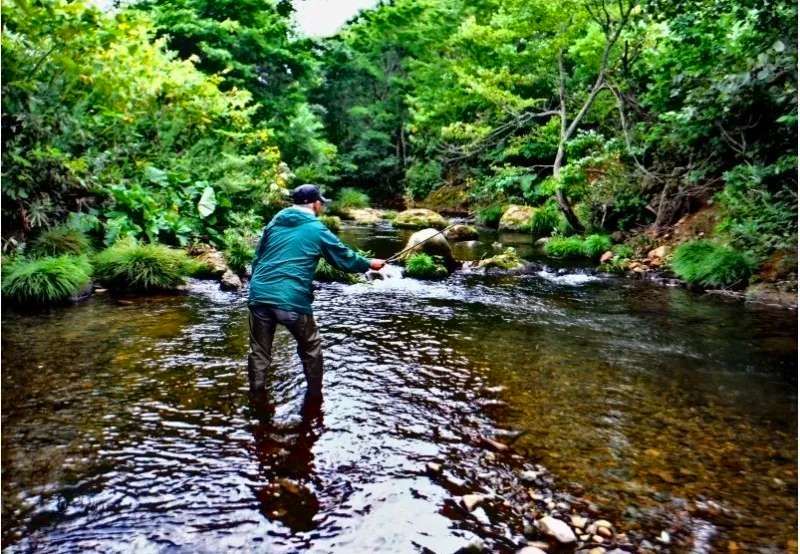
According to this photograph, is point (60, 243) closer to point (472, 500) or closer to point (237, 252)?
point (237, 252)

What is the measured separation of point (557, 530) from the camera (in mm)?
3271

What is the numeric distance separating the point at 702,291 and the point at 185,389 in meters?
9.55

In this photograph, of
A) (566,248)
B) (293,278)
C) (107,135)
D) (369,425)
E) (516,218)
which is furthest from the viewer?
(516,218)

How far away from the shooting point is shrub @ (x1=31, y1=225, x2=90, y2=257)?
9.53m

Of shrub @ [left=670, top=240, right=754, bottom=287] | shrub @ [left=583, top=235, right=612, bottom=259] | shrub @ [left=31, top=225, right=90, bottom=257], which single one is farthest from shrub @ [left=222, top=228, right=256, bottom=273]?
shrub @ [left=670, top=240, right=754, bottom=287]

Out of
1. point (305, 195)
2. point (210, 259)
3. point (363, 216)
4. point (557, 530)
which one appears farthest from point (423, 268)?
point (363, 216)

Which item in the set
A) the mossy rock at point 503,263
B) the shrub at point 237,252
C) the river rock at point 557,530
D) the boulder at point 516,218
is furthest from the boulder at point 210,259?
the boulder at point 516,218

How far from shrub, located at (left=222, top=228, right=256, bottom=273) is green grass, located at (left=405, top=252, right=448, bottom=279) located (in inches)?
134

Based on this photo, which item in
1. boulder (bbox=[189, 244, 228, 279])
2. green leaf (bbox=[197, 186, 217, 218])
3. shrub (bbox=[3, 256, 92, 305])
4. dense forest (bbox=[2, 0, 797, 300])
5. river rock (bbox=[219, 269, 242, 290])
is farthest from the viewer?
green leaf (bbox=[197, 186, 217, 218])

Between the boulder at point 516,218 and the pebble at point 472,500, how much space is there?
59.3 feet

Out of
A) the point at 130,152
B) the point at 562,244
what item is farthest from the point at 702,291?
the point at 130,152

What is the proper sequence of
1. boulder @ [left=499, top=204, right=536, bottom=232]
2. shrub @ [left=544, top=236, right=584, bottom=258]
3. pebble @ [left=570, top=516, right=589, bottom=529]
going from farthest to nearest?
boulder @ [left=499, top=204, right=536, bottom=232]
shrub @ [left=544, top=236, right=584, bottom=258]
pebble @ [left=570, top=516, right=589, bottom=529]

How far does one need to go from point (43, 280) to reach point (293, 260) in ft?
18.6

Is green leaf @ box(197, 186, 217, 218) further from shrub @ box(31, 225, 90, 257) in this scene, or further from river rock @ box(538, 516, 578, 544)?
river rock @ box(538, 516, 578, 544)
